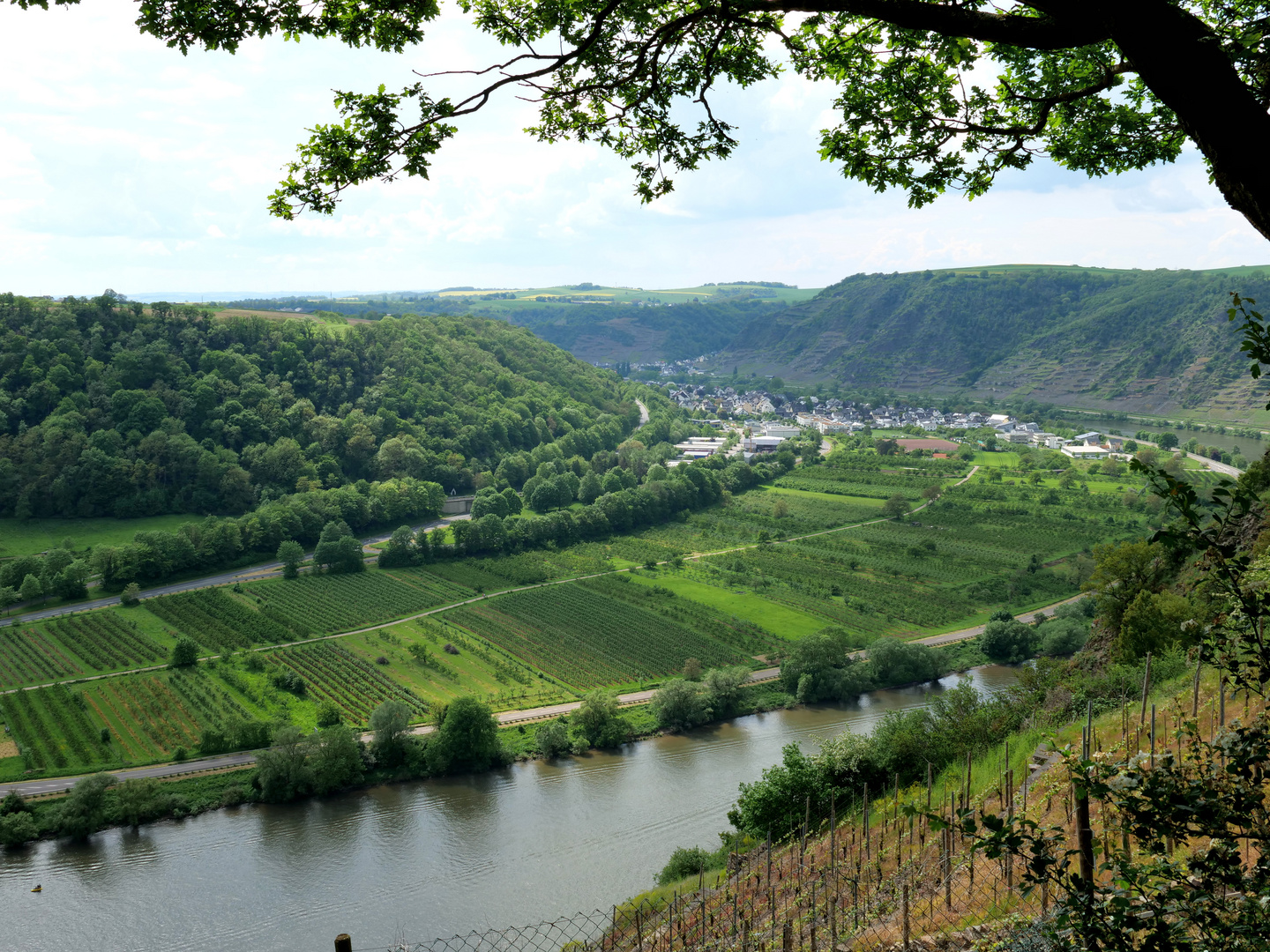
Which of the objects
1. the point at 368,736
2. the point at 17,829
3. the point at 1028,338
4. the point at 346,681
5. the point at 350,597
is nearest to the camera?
the point at 17,829

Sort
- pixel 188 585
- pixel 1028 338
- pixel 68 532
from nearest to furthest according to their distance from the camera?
pixel 188 585
pixel 68 532
pixel 1028 338

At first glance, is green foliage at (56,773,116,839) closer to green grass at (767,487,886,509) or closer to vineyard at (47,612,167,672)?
vineyard at (47,612,167,672)

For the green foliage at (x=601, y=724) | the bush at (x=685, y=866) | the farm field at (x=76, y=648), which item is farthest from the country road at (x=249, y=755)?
the bush at (x=685, y=866)

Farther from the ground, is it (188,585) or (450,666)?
(188,585)

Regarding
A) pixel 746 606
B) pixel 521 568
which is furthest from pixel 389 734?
pixel 521 568

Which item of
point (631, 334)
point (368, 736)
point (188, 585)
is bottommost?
point (368, 736)

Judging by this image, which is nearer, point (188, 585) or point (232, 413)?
point (188, 585)

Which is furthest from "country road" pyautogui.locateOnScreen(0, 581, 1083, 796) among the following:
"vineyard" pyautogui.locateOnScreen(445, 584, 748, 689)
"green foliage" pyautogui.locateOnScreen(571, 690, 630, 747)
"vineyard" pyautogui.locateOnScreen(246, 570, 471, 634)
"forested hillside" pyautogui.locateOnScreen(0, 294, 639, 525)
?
"forested hillside" pyautogui.locateOnScreen(0, 294, 639, 525)

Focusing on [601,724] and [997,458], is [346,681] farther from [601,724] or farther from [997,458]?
[997,458]

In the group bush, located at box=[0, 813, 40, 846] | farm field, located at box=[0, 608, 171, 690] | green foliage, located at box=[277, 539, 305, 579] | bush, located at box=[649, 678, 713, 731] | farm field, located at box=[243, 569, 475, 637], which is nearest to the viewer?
bush, located at box=[0, 813, 40, 846]
